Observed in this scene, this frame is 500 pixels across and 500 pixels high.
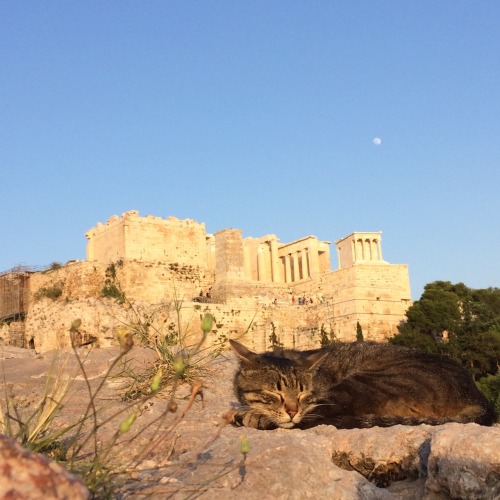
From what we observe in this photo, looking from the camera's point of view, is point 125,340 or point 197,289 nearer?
point 125,340

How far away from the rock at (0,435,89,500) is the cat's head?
189 centimetres

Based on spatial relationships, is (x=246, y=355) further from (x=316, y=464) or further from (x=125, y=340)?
(x=125, y=340)

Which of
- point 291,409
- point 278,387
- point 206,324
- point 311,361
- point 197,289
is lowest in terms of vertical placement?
point 291,409

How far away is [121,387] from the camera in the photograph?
4.29 m

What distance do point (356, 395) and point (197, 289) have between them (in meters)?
29.4

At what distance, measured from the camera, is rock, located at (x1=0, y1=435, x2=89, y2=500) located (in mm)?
1318

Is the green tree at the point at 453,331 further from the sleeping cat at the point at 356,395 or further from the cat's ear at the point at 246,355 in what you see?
the cat's ear at the point at 246,355

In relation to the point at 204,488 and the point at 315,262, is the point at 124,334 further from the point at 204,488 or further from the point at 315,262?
the point at 315,262

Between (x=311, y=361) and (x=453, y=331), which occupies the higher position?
(x=453, y=331)

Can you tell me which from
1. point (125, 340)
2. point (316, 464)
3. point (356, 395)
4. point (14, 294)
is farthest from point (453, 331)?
point (125, 340)

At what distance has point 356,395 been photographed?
3359mm

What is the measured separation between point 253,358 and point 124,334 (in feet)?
6.34

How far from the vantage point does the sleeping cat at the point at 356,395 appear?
10.6 ft

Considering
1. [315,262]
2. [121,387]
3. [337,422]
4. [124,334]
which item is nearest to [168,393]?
[121,387]
